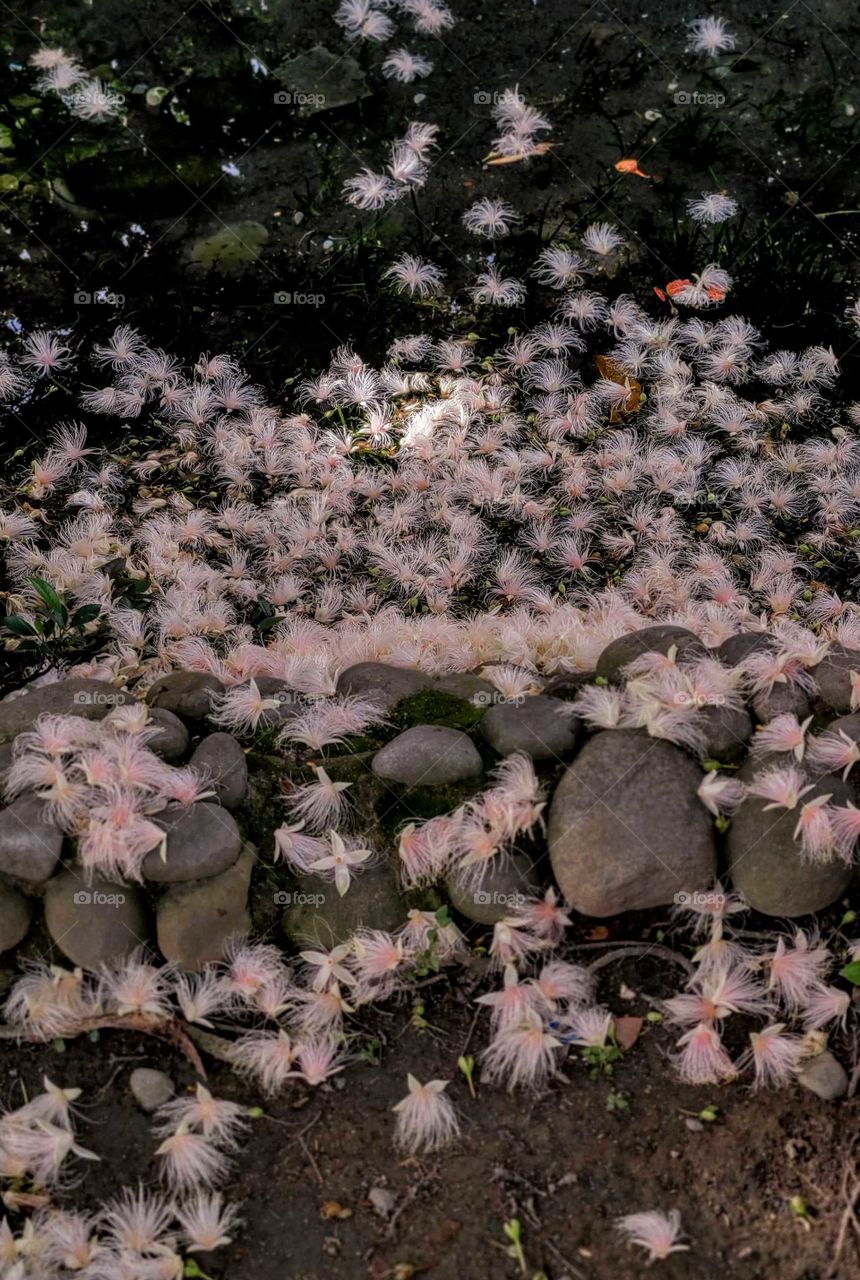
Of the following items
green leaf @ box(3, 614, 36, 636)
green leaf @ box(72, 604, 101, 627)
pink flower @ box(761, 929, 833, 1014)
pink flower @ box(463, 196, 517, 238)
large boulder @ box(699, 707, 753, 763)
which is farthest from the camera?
pink flower @ box(463, 196, 517, 238)

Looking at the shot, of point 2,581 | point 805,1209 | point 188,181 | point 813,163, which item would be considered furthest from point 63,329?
point 805,1209

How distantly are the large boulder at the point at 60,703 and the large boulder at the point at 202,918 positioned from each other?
26.9 inches

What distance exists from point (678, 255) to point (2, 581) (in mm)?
3857

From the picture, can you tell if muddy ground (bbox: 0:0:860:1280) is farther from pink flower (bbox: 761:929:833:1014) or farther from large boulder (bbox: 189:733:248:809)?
pink flower (bbox: 761:929:833:1014)

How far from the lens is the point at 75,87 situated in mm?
6414

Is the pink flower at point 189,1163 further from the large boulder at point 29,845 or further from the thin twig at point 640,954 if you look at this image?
the thin twig at point 640,954

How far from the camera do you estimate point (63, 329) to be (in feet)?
19.1

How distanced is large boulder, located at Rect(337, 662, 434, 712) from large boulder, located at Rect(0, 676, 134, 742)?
0.71m

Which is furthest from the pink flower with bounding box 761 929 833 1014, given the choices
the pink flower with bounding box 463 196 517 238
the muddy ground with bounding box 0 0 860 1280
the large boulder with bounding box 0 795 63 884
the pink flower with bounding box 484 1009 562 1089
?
the pink flower with bounding box 463 196 517 238

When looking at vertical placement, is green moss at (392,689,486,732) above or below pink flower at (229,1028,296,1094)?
above

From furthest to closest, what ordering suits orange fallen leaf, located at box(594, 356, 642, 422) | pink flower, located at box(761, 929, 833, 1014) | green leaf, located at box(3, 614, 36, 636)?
orange fallen leaf, located at box(594, 356, 642, 422) → green leaf, located at box(3, 614, 36, 636) → pink flower, located at box(761, 929, 833, 1014)

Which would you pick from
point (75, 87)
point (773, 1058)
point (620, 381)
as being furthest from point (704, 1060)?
point (75, 87)

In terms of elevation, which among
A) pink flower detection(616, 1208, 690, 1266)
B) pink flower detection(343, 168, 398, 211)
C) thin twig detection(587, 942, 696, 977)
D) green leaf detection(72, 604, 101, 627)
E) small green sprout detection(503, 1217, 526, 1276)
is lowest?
small green sprout detection(503, 1217, 526, 1276)

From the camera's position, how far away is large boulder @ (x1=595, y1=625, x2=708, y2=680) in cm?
353
